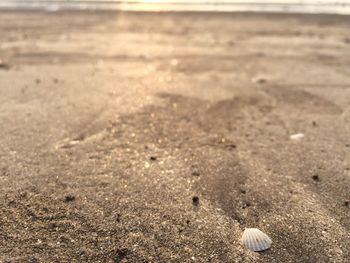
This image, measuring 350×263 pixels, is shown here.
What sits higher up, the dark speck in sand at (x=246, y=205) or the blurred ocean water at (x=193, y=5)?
the blurred ocean water at (x=193, y=5)

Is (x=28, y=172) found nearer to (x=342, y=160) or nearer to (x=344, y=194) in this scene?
(x=344, y=194)

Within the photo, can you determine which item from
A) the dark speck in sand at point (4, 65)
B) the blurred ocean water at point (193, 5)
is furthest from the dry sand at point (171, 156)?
the blurred ocean water at point (193, 5)

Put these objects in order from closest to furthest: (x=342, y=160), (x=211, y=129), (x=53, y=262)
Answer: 1. (x=53, y=262)
2. (x=342, y=160)
3. (x=211, y=129)

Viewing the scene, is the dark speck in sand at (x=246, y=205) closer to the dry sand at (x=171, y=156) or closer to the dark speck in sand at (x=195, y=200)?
the dry sand at (x=171, y=156)

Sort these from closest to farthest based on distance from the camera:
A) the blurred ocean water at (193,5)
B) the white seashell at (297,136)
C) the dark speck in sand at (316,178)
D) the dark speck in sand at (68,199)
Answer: the dark speck in sand at (68,199)
the dark speck in sand at (316,178)
the white seashell at (297,136)
the blurred ocean water at (193,5)

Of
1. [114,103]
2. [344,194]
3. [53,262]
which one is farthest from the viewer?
[114,103]

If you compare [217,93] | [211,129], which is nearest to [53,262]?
[211,129]
